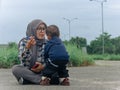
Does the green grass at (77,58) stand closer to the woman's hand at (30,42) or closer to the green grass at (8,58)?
the green grass at (8,58)

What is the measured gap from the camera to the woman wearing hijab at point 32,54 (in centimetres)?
869

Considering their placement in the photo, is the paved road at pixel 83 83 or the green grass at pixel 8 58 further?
the green grass at pixel 8 58

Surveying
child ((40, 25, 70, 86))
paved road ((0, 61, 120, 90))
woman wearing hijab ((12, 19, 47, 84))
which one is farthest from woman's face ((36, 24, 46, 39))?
paved road ((0, 61, 120, 90))

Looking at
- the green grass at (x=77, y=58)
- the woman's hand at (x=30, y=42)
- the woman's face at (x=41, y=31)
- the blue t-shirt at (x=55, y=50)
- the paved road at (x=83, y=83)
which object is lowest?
the paved road at (x=83, y=83)

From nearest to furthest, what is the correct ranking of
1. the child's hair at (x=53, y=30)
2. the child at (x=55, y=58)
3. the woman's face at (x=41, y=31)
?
1. the child at (x=55, y=58)
2. the child's hair at (x=53, y=30)
3. the woman's face at (x=41, y=31)

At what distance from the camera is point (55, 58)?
27.4 feet

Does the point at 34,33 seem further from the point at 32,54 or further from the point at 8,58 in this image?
the point at 8,58

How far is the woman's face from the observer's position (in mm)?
8844

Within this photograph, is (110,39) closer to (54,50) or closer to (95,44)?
(95,44)

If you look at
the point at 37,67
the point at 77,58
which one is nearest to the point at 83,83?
the point at 37,67

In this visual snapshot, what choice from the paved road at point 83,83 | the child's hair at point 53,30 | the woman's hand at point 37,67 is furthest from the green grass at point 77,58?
the child's hair at point 53,30

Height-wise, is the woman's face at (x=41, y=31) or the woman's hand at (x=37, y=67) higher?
the woman's face at (x=41, y=31)

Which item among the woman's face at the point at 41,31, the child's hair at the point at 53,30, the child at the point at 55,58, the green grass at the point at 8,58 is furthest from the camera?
the green grass at the point at 8,58

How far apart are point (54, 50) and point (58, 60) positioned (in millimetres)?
219
